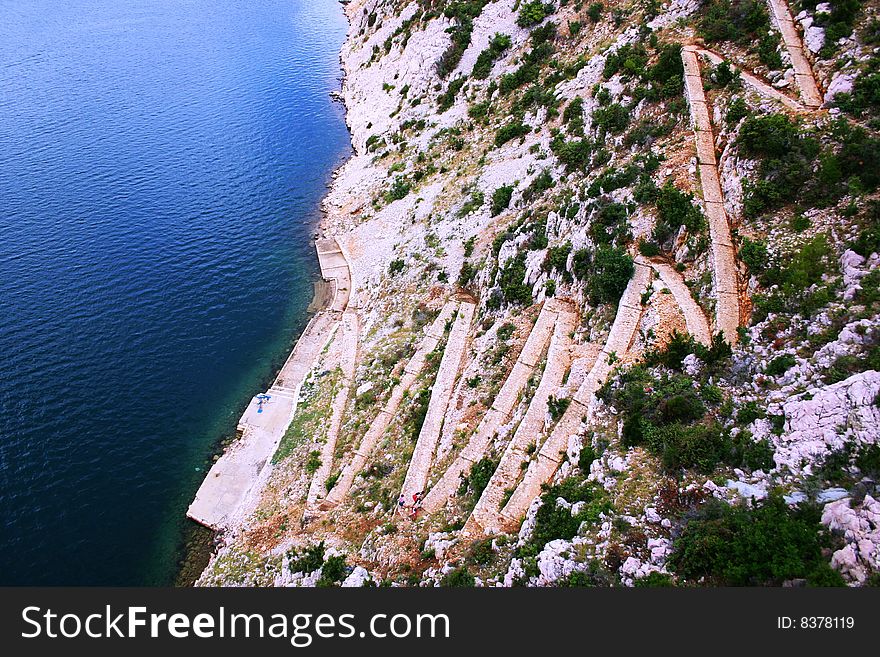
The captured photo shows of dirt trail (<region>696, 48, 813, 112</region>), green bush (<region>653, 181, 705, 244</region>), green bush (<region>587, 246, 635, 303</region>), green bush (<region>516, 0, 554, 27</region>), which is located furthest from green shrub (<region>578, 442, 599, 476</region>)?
green bush (<region>516, 0, 554, 27</region>)

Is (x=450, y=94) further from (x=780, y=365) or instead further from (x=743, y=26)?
(x=780, y=365)

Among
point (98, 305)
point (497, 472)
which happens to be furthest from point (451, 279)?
point (98, 305)

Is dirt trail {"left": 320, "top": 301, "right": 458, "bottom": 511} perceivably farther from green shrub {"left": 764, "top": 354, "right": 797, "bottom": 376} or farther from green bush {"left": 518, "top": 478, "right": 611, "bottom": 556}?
green shrub {"left": 764, "top": 354, "right": 797, "bottom": 376}

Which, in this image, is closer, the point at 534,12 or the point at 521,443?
the point at 521,443

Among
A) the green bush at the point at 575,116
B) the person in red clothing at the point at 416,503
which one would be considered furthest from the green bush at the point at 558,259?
the person in red clothing at the point at 416,503

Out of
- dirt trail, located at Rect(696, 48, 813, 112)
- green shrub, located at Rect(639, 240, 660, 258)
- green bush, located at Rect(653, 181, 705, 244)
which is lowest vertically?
green shrub, located at Rect(639, 240, 660, 258)

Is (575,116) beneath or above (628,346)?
above

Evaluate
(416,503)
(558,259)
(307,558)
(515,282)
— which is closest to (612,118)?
(558,259)

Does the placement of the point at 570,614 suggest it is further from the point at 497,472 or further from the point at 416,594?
the point at 497,472
